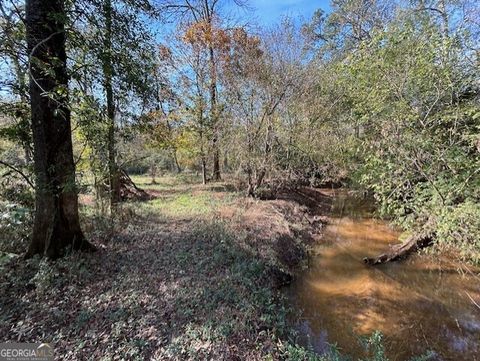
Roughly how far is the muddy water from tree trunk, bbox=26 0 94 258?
163 inches

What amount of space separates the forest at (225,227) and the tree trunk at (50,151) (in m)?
0.02

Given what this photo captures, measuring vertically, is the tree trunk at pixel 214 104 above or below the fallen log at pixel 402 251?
above

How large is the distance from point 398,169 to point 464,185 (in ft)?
4.03

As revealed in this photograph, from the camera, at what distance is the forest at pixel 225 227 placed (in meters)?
3.37

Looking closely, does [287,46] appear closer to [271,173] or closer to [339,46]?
[271,173]

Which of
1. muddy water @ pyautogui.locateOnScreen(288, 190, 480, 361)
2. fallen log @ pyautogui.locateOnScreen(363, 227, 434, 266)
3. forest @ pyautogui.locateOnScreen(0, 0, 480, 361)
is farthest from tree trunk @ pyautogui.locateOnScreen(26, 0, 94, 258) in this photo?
fallen log @ pyautogui.locateOnScreen(363, 227, 434, 266)

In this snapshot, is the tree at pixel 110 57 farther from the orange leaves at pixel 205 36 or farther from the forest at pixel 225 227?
the orange leaves at pixel 205 36

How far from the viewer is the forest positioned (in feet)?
11.1

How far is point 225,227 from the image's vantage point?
673 centimetres

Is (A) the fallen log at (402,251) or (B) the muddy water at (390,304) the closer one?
(B) the muddy water at (390,304)

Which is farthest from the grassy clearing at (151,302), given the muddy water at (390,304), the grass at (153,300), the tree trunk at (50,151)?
the muddy water at (390,304)

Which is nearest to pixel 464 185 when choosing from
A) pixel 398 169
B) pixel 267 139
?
pixel 398 169

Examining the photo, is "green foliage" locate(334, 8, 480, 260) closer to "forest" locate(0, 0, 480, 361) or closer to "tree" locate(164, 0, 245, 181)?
"forest" locate(0, 0, 480, 361)

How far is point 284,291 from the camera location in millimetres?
5258
